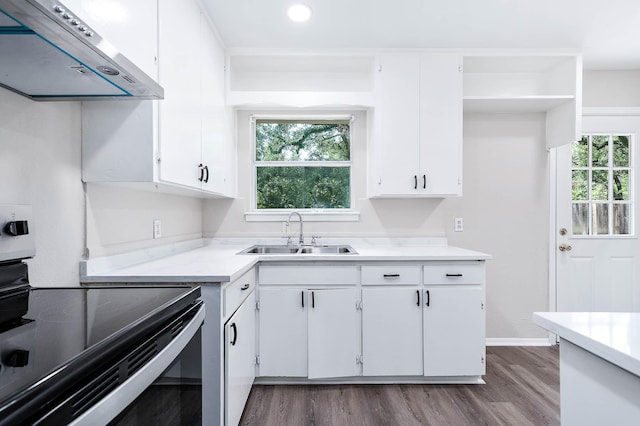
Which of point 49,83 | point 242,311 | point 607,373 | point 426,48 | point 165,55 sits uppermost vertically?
point 426,48

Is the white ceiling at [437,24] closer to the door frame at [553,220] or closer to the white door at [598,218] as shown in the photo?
the door frame at [553,220]

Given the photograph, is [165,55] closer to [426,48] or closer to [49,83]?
[49,83]

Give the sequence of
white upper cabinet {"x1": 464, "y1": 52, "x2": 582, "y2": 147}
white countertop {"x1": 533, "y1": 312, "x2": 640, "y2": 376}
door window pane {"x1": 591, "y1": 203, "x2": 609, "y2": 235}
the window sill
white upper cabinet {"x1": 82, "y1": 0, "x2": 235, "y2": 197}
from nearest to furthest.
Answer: white countertop {"x1": 533, "y1": 312, "x2": 640, "y2": 376}
white upper cabinet {"x1": 82, "y1": 0, "x2": 235, "y2": 197}
white upper cabinet {"x1": 464, "y1": 52, "x2": 582, "y2": 147}
the window sill
door window pane {"x1": 591, "y1": 203, "x2": 609, "y2": 235}

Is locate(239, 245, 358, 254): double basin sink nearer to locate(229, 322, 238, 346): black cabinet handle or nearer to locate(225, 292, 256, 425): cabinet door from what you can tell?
locate(225, 292, 256, 425): cabinet door

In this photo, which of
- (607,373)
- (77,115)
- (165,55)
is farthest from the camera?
(165,55)

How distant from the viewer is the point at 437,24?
2266 mm

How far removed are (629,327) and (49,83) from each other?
172 cm

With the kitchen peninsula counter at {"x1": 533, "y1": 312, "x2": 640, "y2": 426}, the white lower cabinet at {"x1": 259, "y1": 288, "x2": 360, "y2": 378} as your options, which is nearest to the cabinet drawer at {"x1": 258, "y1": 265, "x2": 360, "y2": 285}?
the white lower cabinet at {"x1": 259, "y1": 288, "x2": 360, "y2": 378}

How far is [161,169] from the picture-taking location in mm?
1515

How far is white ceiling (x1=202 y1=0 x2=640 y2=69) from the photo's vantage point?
2084mm

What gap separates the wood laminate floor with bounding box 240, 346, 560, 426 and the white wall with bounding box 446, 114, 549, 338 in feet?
2.19

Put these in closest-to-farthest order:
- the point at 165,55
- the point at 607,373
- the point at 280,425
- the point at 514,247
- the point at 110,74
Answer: the point at 607,373 → the point at 110,74 → the point at 165,55 → the point at 280,425 → the point at 514,247

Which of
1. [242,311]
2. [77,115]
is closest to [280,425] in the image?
[242,311]

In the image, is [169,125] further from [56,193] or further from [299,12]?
[299,12]
